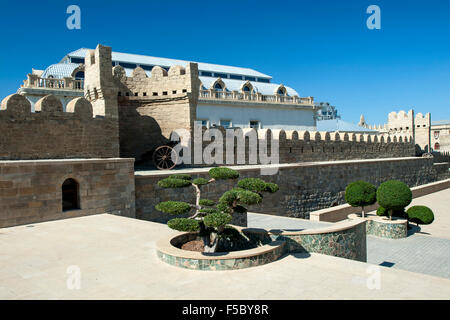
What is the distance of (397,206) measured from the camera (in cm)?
1170

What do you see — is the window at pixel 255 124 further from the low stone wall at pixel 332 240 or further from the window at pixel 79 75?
the low stone wall at pixel 332 240

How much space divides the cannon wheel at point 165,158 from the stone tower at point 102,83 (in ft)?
8.36

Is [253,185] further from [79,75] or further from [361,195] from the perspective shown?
[79,75]

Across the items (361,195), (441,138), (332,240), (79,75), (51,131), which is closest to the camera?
(332,240)

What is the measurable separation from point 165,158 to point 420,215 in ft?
Result: 30.1

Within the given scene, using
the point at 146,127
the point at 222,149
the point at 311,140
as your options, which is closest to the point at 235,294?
the point at 222,149

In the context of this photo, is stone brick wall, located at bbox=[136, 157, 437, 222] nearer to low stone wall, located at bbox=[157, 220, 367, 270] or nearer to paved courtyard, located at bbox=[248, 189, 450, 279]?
paved courtyard, located at bbox=[248, 189, 450, 279]

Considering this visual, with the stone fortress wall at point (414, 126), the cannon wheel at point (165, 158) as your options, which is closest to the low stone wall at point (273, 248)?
the cannon wheel at point (165, 158)

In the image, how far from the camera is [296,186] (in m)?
14.8

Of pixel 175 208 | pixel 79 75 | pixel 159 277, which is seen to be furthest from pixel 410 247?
pixel 79 75

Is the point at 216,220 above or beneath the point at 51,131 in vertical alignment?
beneath

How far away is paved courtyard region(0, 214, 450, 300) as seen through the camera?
4195 millimetres

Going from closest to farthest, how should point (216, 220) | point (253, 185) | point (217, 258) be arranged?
point (217, 258), point (216, 220), point (253, 185)
